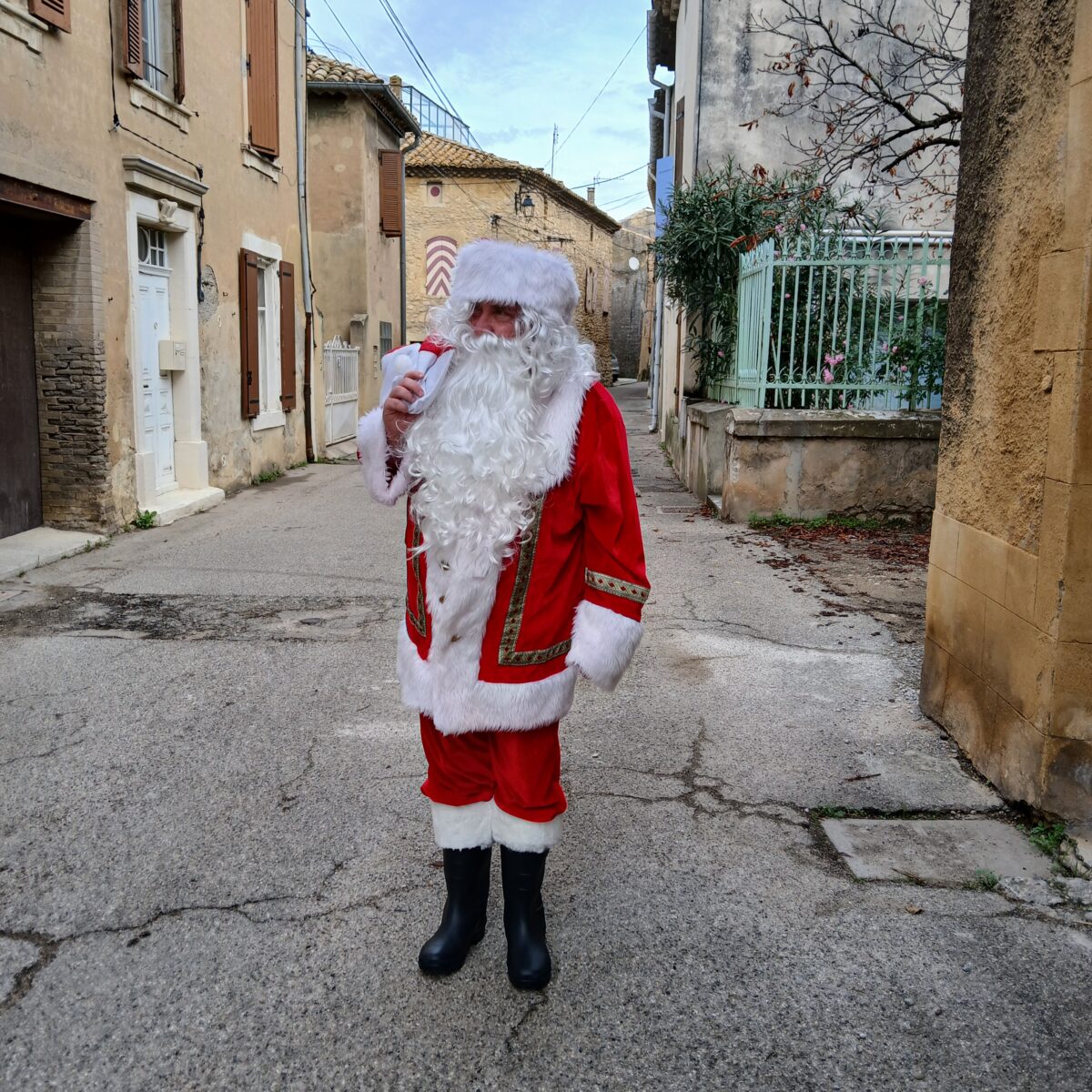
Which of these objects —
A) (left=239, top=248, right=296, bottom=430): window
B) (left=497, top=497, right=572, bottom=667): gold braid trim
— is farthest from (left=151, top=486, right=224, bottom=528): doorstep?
(left=497, top=497, right=572, bottom=667): gold braid trim

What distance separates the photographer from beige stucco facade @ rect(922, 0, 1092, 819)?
2990 mm

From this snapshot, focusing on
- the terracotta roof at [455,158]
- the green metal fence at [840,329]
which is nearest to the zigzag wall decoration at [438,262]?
the terracotta roof at [455,158]

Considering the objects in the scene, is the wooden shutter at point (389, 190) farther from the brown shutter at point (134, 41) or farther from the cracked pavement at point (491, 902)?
the cracked pavement at point (491, 902)

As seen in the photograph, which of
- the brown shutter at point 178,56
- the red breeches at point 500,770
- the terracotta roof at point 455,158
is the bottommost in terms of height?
the red breeches at point 500,770

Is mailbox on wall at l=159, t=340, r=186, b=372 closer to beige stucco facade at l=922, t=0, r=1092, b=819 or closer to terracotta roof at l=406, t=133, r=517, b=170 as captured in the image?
beige stucco facade at l=922, t=0, r=1092, b=819

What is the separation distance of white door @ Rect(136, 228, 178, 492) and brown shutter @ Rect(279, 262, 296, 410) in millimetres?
3025

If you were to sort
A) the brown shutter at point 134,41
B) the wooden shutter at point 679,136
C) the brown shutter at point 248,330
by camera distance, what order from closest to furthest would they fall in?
1. the brown shutter at point 134,41
2. the brown shutter at point 248,330
3. the wooden shutter at point 679,136

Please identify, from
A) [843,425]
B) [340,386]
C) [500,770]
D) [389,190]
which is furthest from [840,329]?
[389,190]

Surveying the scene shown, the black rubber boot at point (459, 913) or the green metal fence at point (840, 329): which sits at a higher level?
the green metal fence at point (840, 329)

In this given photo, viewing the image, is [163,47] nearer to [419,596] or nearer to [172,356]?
[172,356]

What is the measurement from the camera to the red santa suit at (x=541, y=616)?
2.32 metres

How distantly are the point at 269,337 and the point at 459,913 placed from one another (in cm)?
1124

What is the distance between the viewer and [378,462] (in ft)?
8.32

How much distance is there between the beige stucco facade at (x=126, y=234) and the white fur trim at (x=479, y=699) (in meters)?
6.07
